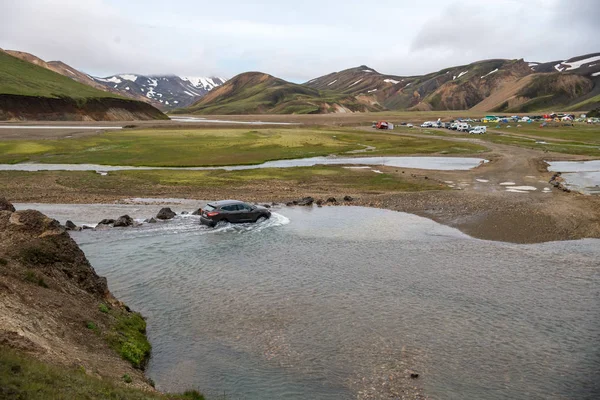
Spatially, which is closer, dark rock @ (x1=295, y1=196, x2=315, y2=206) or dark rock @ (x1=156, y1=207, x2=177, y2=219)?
dark rock @ (x1=156, y1=207, x2=177, y2=219)

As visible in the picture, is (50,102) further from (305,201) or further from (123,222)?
(123,222)

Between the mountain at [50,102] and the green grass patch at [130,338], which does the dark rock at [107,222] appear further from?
the mountain at [50,102]

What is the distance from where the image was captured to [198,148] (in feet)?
297

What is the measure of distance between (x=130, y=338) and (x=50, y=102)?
575 ft

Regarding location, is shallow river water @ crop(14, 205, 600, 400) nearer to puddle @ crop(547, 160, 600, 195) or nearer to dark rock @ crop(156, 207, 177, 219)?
dark rock @ crop(156, 207, 177, 219)

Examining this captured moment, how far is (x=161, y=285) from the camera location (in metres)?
24.6

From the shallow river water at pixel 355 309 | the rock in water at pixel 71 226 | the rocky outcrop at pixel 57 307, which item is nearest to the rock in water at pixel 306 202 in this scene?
the shallow river water at pixel 355 309

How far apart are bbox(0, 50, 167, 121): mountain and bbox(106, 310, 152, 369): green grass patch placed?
521 ft

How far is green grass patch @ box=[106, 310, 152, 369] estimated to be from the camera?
1677 centimetres

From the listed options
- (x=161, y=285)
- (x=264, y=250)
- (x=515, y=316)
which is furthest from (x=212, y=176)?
(x=515, y=316)

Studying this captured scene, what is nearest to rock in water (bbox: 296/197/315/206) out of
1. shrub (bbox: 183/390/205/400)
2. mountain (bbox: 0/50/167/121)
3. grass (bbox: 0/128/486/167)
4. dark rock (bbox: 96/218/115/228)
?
dark rock (bbox: 96/218/115/228)

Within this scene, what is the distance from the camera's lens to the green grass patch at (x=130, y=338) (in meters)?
16.8

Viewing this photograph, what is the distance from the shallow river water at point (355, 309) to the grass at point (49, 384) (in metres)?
3.16

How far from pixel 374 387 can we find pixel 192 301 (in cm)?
1005
